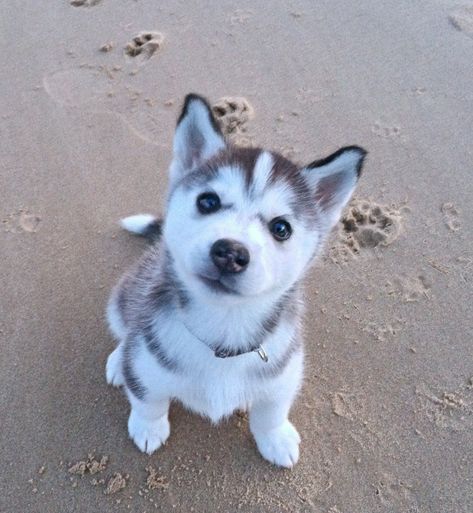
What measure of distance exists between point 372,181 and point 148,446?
232 centimetres

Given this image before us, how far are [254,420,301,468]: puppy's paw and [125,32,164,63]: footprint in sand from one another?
Result: 336 centimetres

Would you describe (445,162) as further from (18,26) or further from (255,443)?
(18,26)

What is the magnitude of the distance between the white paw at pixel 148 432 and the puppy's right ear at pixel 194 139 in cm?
116


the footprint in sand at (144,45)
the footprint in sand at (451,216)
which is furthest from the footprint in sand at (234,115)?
the footprint in sand at (451,216)

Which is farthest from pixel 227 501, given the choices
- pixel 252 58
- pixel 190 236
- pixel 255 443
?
pixel 252 58

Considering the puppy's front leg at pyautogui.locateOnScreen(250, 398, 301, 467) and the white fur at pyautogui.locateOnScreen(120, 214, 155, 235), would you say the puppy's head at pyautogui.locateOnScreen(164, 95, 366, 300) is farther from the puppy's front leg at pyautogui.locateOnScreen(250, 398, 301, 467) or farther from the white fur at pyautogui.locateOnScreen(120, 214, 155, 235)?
the white fur at pyautogui.locateOnScreen(120, 214, 155, 235)

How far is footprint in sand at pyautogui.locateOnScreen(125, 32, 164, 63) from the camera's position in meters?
4.69

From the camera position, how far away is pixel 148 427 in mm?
2619

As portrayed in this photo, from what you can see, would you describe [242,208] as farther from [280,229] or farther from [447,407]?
[447,407]

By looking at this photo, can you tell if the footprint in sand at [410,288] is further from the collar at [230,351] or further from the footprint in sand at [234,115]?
the footprint in sand at [234,115]

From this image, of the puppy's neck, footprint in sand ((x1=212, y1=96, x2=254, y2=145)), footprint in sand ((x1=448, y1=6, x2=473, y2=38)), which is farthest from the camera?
footprint in sand ((x1=448, y1=6, x2=473, y2=38))

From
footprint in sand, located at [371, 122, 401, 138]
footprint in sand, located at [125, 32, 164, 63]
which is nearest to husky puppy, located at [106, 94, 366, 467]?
footprint in sand, located at [371, 122, 401, 138]

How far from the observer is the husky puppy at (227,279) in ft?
6.39

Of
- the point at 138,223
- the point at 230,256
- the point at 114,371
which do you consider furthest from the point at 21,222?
the point at 230,256
